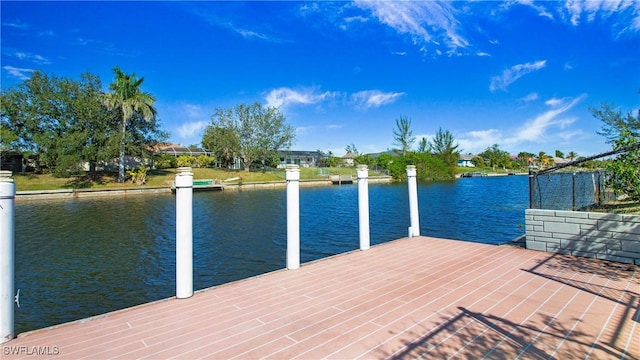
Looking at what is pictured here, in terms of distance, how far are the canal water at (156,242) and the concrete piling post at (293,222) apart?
7.67 ft

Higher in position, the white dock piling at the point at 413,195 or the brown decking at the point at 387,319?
the white dock piling at the point at 413,195

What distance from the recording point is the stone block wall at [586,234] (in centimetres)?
409

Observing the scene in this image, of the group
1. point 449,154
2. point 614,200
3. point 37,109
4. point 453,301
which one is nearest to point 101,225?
point 453,301

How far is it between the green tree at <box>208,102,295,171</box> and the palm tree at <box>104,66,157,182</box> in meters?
9.86

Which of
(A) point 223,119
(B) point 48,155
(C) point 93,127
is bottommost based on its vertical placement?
(B) point 48,155

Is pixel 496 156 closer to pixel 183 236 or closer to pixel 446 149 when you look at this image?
pixel 446 149

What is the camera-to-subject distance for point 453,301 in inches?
122

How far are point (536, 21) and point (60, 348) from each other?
14.1 m

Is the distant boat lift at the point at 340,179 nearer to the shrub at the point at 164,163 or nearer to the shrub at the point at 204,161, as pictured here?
the shrub at the point at 204,161

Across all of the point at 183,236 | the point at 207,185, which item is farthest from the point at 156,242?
the point at 207,185

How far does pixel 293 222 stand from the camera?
14.5 feet

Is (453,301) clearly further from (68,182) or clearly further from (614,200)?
(68,182)

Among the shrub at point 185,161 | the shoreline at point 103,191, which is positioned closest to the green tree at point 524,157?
the shoreline at point 103,191

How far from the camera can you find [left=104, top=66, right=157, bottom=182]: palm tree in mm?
28297
